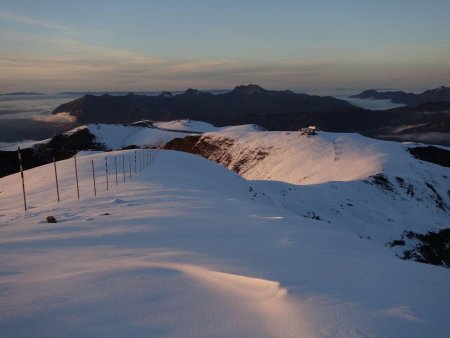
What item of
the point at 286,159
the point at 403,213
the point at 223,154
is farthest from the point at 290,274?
the point at 223,154

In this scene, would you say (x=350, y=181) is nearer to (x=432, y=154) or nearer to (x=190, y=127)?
(x=432, y=154)

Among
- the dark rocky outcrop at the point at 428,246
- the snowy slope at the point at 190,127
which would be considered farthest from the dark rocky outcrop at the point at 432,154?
the snowy slope at the point at 190,127

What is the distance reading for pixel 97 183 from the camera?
2864 cm

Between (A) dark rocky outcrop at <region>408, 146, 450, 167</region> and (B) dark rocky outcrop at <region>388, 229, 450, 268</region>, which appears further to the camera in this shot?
(A) dark rocky outcrop at <region>408, 146, 450, 167</region>

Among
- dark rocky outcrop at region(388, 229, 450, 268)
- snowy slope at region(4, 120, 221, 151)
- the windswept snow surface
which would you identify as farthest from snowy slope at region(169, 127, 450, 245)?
snowy slope at region(4, 120, 221, 151)

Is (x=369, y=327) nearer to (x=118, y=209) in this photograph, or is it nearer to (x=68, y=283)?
(x=68, y=283)

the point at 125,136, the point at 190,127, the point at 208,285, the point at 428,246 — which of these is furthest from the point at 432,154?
the point at 190,127

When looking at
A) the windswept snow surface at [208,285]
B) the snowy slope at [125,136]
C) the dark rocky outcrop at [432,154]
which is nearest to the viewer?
the windswept snow surface at [208,285]

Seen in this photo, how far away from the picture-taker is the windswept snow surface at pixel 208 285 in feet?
14.6

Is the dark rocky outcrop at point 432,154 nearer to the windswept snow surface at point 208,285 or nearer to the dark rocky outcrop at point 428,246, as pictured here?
the dark rocky outcrop at point 428,246

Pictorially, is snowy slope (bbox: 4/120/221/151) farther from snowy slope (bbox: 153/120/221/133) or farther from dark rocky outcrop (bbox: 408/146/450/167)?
dark rocky outcrop (bbox: 408/146/450/167)

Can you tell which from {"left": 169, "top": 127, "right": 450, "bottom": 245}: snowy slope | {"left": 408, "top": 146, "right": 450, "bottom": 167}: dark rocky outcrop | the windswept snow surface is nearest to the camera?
the windswept snow surface

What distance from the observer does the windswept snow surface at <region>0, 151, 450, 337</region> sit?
14.6 ft

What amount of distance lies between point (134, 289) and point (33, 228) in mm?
8686
